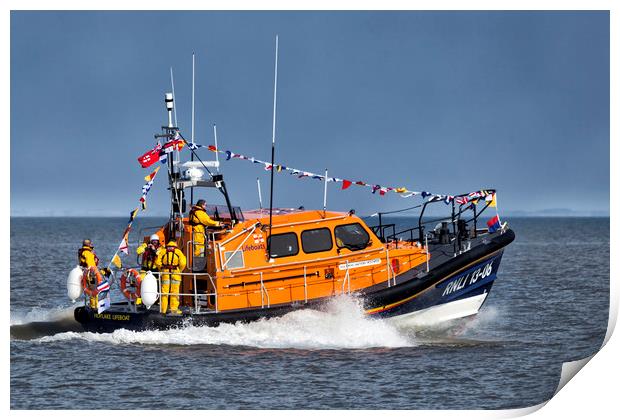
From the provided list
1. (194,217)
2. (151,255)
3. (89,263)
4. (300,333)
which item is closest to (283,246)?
(300,333)

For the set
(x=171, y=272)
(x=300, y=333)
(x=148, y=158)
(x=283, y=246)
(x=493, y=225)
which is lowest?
(x=300, y=333)

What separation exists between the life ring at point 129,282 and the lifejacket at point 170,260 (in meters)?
0.45

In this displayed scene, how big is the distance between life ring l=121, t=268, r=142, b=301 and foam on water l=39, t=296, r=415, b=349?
1.91 feet

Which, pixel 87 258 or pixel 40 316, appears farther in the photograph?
pixel 40 316

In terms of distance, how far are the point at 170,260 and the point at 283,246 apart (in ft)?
5.73

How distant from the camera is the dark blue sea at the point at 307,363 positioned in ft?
43.4

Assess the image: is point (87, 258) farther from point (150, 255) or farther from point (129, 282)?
point (150, 255)

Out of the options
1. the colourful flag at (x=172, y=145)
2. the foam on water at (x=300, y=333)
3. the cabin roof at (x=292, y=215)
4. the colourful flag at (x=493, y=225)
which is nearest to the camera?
the foam on water at (x=300, y=333)

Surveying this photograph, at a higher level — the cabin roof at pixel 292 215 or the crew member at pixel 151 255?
the cabin roof at pixel 292 215

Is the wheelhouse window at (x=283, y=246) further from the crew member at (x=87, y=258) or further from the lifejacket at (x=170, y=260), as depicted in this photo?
the crew member at (x=87, y=258)

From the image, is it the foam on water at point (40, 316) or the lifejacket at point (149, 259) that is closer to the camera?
the lifejacket at point (149, 259)

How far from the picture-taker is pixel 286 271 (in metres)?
16.0

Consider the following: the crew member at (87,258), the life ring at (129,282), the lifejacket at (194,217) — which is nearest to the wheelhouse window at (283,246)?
the lifejacket at (194,217)
